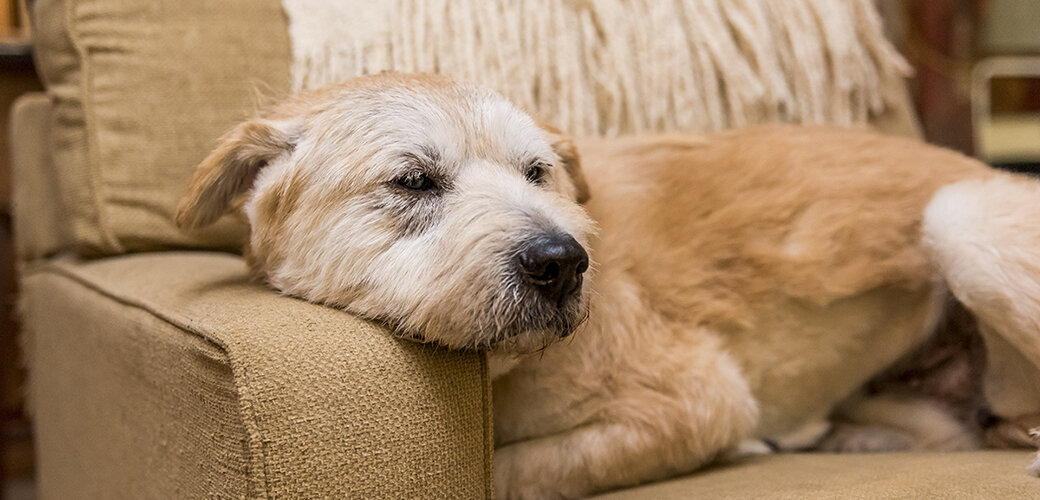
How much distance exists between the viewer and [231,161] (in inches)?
50.8

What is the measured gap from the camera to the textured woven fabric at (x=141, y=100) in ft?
5.56

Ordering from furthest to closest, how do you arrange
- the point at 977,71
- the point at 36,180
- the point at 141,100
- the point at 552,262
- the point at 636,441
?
the point at 977,71
the point at 36,180
the point at 141,100
the point at 636,441
the point at 552,262

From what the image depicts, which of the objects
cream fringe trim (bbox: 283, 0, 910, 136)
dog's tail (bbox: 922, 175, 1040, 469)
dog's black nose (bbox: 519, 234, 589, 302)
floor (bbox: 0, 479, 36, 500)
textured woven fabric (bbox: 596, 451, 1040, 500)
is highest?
cream fringe trim (bbox: 283, 0, 910, 136)

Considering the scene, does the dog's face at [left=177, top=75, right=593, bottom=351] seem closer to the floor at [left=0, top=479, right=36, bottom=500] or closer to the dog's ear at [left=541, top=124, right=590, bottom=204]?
the dog's ear at [left=541, top=124, right=590, bottom=204]

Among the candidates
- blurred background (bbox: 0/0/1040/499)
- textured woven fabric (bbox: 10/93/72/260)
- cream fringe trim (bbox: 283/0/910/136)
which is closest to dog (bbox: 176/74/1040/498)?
→ cream fringe trim (bbox: 283/0/910/136)

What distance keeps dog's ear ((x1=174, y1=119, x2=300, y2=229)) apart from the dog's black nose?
1.48 feet

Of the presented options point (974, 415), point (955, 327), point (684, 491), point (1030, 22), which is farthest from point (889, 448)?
point (1030, 22)

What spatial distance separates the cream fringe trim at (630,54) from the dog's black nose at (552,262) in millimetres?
793

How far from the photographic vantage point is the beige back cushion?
1693 mm

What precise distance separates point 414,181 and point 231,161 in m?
0.29

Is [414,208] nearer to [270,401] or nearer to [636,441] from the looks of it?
[270,401]

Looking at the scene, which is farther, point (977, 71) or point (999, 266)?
point (977, 71)

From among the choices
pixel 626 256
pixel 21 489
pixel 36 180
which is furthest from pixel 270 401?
pixel 21 489

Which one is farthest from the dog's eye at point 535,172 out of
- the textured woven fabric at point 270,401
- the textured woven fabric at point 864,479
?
the textured woven fabric at point 864,479
